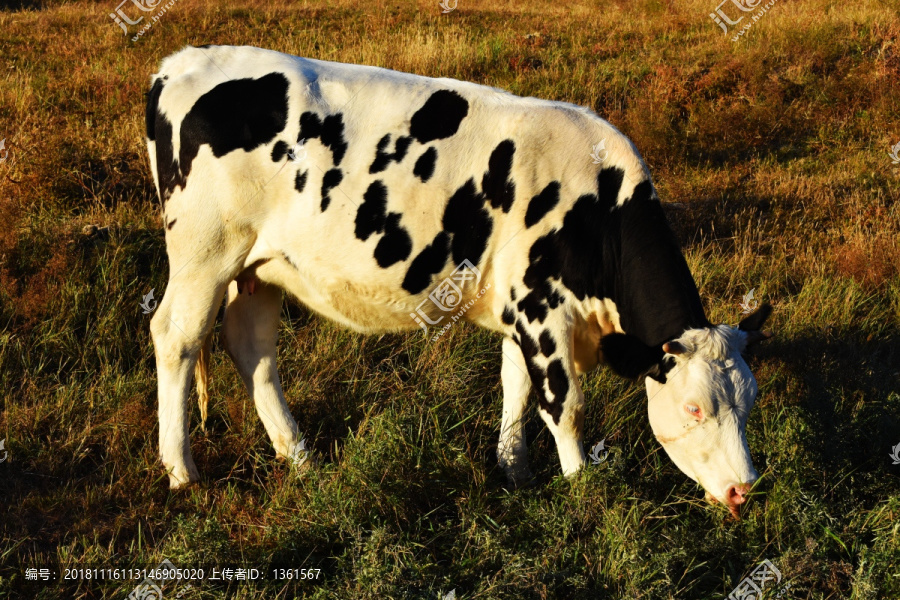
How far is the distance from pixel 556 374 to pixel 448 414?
87 cm

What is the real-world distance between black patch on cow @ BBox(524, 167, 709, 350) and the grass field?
88 centimetres

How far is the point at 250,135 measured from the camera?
4438 mm

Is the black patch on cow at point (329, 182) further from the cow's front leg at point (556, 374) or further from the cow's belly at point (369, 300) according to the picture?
the cow's front leg at point (556, 374)

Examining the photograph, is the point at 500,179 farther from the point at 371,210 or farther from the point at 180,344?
the point at 180,344

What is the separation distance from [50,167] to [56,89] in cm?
251

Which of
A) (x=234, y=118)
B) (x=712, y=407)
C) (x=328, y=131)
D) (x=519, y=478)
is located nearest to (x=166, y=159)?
(x=234, y=118)

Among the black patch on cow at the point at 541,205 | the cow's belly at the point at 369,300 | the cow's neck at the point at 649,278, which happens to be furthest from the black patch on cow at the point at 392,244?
the cow's neck at the point at 649,278

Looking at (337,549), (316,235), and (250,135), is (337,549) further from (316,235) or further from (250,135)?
(250,135)

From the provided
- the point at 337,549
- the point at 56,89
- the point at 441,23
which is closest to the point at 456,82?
the point at 337,549

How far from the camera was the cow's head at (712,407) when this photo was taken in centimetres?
390

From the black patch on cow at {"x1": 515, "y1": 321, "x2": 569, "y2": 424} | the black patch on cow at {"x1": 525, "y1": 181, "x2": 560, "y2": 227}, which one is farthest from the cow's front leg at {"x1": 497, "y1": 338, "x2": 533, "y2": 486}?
the black patch on cow at {"x1": 525, "y1": 181, "x2": 560, "y2": 227}

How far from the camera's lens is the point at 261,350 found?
16.4 feet

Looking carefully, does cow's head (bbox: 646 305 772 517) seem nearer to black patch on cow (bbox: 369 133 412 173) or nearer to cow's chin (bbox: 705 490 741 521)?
cow's chin (bbox: 705 490 741 521)

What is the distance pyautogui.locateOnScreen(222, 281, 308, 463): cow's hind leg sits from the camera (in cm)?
490
